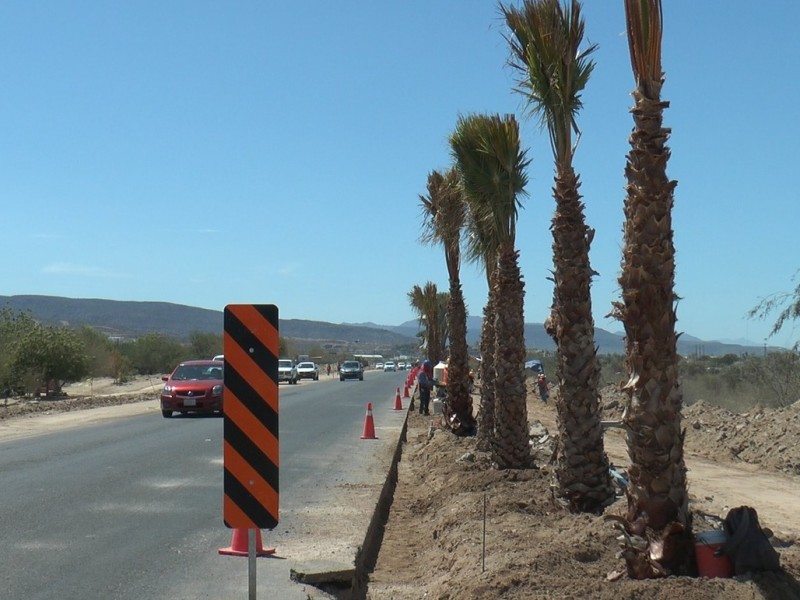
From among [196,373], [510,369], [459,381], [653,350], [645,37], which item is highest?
[645,37]

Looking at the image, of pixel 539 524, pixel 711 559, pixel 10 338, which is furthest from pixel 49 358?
pixel 711 559

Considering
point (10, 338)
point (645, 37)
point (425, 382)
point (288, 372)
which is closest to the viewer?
point (645, 37)

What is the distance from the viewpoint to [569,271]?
9703mm

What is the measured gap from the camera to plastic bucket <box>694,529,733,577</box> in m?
6.44

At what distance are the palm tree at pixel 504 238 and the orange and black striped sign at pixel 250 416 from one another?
290 inches

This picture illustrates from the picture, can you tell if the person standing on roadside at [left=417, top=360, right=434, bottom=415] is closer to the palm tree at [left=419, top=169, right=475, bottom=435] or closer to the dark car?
the palm tree at [left=419, top=169, right=475, bottom=435]

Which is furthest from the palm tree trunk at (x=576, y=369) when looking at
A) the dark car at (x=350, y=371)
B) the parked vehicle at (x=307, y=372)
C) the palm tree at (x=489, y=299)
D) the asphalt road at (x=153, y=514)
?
the parked vehicle at (x=307, y=372)

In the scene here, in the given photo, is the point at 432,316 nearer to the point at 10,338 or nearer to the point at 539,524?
the point at 10,338

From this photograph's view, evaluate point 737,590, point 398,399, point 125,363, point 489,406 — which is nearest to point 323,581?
point 737,590

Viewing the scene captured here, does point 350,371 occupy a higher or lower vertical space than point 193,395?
higher

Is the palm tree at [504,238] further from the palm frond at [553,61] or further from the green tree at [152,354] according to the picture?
the green tree at [152,354]

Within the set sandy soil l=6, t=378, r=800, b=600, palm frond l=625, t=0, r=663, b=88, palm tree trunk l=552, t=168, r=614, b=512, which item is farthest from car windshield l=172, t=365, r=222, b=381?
palm frond l=625, t=0, r=663, b=88

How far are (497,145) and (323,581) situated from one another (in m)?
7.32

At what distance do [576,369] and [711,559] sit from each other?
3.42 meters
